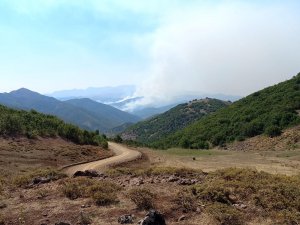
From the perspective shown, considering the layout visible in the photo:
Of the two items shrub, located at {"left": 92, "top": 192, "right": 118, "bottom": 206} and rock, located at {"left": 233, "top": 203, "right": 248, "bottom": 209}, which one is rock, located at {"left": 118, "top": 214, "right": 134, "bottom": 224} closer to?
shrub, located at {"left": 92, "top": 192, "right": 118, "bottom": 206}

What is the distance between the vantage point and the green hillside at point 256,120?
6788cm

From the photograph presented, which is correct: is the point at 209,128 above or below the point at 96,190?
above

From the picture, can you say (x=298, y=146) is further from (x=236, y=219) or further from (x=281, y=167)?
(x=236, y=219)

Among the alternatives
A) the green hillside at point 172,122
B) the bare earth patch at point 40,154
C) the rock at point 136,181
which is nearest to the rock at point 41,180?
the rock at point 136,181

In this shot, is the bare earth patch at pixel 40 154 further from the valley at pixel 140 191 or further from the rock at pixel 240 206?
the rock at pixel 240 206

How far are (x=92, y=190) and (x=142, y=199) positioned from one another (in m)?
3.20

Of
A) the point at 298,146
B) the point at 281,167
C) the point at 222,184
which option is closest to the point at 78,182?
the point at 222,184

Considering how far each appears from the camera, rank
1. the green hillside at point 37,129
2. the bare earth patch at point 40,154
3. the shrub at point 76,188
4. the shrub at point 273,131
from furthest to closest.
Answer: the shrub at point 273,131
the green hillside at point 37,129
the bare earth patch at point 40,154
the shrub at point 76,188

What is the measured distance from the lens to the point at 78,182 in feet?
69.7

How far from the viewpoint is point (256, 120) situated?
73.4 metres

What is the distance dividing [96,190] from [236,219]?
22.8ft

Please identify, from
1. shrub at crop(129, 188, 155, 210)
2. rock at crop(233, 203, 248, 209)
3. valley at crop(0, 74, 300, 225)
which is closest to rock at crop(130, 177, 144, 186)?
valley at crop(0, 74, 300, 225)

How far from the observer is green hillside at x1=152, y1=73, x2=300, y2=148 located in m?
67.9

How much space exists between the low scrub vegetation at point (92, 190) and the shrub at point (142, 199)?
108 centimetres
